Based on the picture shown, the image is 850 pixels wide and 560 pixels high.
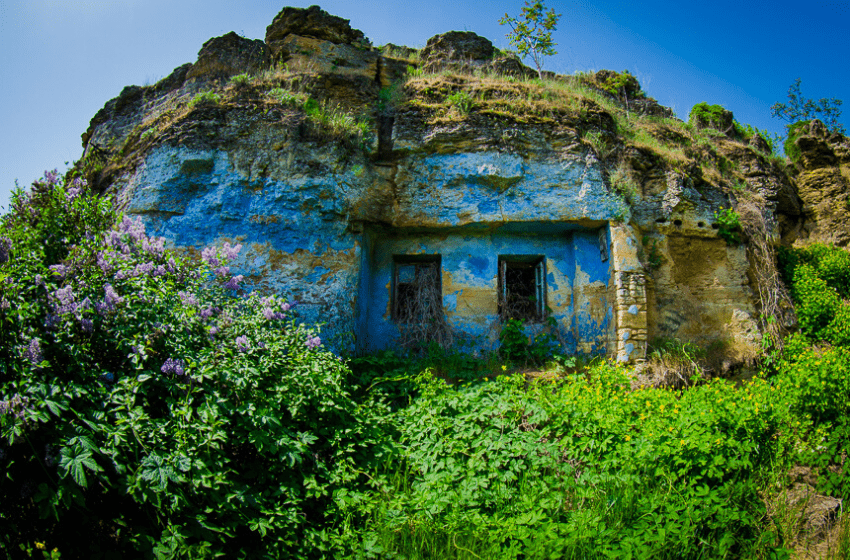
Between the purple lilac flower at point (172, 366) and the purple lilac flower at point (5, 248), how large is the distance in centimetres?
134

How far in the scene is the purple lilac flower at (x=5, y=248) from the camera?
335cm

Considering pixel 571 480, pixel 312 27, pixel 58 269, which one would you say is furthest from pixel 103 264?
pixel 312 27

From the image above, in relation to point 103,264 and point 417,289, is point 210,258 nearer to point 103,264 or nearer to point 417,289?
point 103,264

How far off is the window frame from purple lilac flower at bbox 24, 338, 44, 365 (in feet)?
19.4

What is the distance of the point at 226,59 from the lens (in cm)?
878

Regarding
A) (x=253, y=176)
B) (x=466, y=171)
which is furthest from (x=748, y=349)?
(x=253, y=176)

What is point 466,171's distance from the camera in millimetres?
7695

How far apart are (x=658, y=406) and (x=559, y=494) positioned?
1.85 metres

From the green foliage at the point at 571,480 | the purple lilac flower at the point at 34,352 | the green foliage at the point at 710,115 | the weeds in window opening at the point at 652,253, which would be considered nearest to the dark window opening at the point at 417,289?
the green foliage at the point at 571,480

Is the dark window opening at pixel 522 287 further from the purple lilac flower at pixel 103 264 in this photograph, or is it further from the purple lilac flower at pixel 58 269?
the purple lilac flower at pixel 58 269

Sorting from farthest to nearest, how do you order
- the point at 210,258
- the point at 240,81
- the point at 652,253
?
the point at 240,81 < the point at 652,253 < the point at 210,258

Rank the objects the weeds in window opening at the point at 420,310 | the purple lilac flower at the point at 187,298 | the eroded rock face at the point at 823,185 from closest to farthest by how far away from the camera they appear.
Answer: the purple lilac flower at the point at 187,298, the weeds in window opening at the point at 420,310, the eroded rock face at the point at 823,185

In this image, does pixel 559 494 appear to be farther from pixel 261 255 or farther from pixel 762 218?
pixel 762 218

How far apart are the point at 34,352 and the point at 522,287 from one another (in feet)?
21.5
